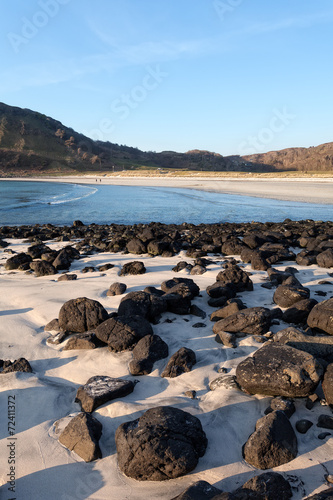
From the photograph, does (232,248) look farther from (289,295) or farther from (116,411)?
(116,411)

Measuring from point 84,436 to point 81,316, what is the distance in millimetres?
2423

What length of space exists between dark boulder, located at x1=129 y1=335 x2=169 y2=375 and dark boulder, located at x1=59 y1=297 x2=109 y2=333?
1018 mm

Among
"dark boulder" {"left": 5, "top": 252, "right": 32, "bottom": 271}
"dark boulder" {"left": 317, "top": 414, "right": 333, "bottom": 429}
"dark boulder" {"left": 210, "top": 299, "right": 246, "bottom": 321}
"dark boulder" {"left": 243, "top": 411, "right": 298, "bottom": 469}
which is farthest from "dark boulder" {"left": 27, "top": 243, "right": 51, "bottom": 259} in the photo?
"dark boulder" {"left": 317, "top": 414, "right": 333, "bottom": 429}

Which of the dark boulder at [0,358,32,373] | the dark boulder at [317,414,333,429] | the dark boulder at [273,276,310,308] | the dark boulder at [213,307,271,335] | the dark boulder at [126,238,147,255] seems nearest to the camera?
the dark boulder at [317,414,333,429]

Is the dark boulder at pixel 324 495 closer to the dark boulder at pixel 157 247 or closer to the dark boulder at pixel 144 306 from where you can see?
the dark boulder at pixel 144 306

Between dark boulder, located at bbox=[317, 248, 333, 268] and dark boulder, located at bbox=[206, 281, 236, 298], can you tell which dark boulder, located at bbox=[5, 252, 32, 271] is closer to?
dark boulder, located at bbox=[206, 281, 236, 298]

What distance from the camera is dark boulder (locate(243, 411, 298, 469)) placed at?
9.96 feet

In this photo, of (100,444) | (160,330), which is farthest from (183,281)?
(100,444)

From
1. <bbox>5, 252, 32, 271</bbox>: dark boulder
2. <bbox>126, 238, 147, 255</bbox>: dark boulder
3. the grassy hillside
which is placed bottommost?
<bbox>5, 252, 32, 271</bbox>: dark boulder

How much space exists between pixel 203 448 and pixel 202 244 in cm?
948

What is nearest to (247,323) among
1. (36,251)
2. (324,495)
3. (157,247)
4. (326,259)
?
(324,495)

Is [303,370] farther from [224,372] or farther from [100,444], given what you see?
[100,444]

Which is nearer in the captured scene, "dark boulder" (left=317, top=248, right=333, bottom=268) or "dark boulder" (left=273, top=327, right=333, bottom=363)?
"dark boulder" (left=273, top=327, right=333, bottom=363)

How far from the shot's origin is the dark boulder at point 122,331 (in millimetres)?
4992
